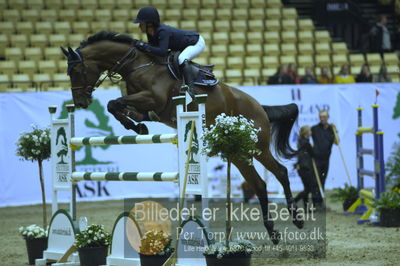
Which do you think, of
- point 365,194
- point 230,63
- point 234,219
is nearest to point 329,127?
point 365,194

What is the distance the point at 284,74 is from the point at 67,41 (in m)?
4.57

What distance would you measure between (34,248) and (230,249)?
2.46 meters

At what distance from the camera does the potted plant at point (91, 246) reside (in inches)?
234

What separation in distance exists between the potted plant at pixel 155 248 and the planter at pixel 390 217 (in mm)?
3929

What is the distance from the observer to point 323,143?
35.0 feet

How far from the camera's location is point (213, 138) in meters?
4.98

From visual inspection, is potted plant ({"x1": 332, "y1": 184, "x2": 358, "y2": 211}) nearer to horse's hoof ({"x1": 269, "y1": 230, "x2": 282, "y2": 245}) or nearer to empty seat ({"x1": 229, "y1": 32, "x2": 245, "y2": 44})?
horse's hoof ({"x1": 269, "y1": 230, "x2": 282, "y2": 245})

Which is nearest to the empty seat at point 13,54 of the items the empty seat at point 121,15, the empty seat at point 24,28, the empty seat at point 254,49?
the empty seat at point 24,28

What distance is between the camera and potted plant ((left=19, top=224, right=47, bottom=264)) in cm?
653

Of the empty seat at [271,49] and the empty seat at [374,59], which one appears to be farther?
the empty seat at [374,59]

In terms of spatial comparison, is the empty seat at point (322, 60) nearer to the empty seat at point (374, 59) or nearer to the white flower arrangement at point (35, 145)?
the empty seat at point (374, 59)

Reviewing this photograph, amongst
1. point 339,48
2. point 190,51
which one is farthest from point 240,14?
point 190,51

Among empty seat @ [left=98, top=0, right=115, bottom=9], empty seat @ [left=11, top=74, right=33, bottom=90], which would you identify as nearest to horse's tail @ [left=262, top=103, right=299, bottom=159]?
empty seat @ [left=11, top=74, right=33, bottom=90]

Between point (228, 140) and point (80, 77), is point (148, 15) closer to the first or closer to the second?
point (80, 77)
